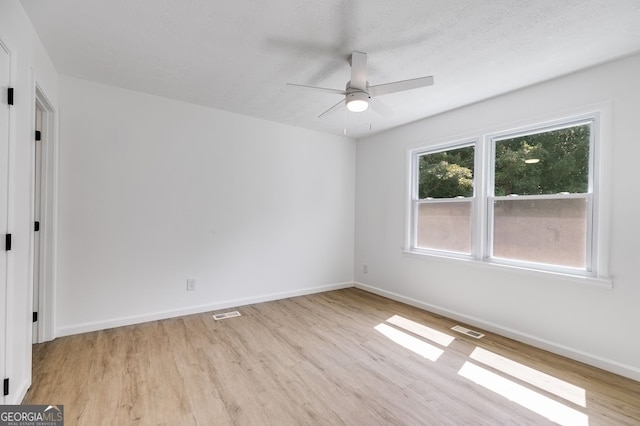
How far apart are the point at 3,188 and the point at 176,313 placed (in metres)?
2.28

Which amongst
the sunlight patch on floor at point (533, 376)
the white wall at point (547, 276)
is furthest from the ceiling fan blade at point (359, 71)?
the sunlight patch on floor at point (533, 376)

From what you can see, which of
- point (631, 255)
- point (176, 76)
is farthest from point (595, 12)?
point (176, 76)

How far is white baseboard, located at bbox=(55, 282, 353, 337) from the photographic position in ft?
9.50

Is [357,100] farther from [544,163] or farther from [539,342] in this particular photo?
[539,342]

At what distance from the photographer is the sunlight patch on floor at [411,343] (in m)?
2.61

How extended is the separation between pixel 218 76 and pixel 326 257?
302 centimetres

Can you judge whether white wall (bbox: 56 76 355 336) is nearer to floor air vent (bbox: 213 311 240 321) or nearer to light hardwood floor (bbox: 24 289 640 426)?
floor air vent (bbox: 213 311 240 321)

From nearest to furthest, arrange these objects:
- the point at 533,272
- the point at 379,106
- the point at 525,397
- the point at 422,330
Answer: the point at 525,397 < the point at 379,106 < the point at 533,272 < the point at 422,330

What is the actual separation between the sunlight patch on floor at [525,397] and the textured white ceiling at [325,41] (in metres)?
2.58

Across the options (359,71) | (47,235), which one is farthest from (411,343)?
(47,235)

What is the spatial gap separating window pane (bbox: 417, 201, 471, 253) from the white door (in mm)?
4023

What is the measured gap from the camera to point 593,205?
251cm

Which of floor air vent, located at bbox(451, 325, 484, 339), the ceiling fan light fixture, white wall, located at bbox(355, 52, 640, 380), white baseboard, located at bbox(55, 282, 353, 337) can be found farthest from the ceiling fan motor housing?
white baseboard, located at bbox(55, 282, 353, 337)

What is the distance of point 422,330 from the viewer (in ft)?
10.3
